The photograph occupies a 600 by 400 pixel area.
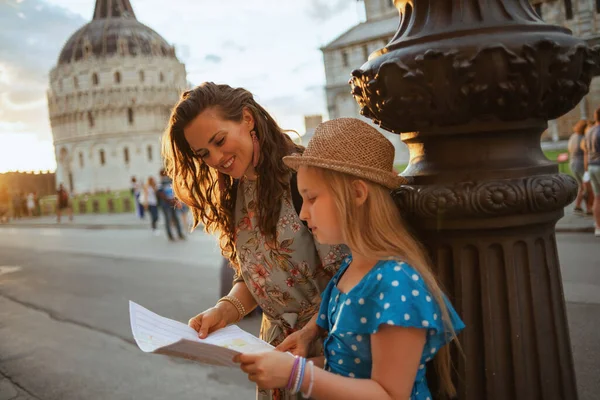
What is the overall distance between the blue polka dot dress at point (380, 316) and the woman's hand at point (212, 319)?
1.62ft

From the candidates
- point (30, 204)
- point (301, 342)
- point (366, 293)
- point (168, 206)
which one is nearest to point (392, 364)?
point (366, 293)

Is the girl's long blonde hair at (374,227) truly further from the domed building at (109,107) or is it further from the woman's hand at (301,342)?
the domed building at (109,107)

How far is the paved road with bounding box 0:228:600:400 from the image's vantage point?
327 centimetres

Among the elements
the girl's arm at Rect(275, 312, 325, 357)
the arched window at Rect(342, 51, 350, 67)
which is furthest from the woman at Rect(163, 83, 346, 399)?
the arched window at Rect(342, 51, 350, 67)

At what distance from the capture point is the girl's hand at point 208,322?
5.81 feet

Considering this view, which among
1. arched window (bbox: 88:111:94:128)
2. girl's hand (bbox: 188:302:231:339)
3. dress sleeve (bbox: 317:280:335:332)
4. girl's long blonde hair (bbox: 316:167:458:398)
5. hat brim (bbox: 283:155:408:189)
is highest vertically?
arched window (bbox: 88:111:94:128)

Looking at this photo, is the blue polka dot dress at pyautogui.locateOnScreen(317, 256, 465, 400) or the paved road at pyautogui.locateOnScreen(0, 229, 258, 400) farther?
the paved road at pyautogui.locateOnScreen(0, 229, 258, 400)

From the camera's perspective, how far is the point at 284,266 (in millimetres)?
1843

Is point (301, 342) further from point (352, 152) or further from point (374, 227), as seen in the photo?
point (352, 152)

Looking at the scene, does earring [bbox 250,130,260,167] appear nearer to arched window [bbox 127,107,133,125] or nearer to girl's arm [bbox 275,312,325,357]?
girl's arm [bbox 275,312,325,357]

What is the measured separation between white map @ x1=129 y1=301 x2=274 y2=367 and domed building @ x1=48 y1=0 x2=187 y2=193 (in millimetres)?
76853

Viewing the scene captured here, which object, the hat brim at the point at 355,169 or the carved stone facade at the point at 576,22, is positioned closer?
the hat brim at the point at 355,169

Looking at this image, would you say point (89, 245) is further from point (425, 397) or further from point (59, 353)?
point (425, 397)

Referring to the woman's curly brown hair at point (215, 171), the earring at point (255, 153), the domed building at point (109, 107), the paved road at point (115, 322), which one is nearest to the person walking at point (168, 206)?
the paved road at point (115, 322)
